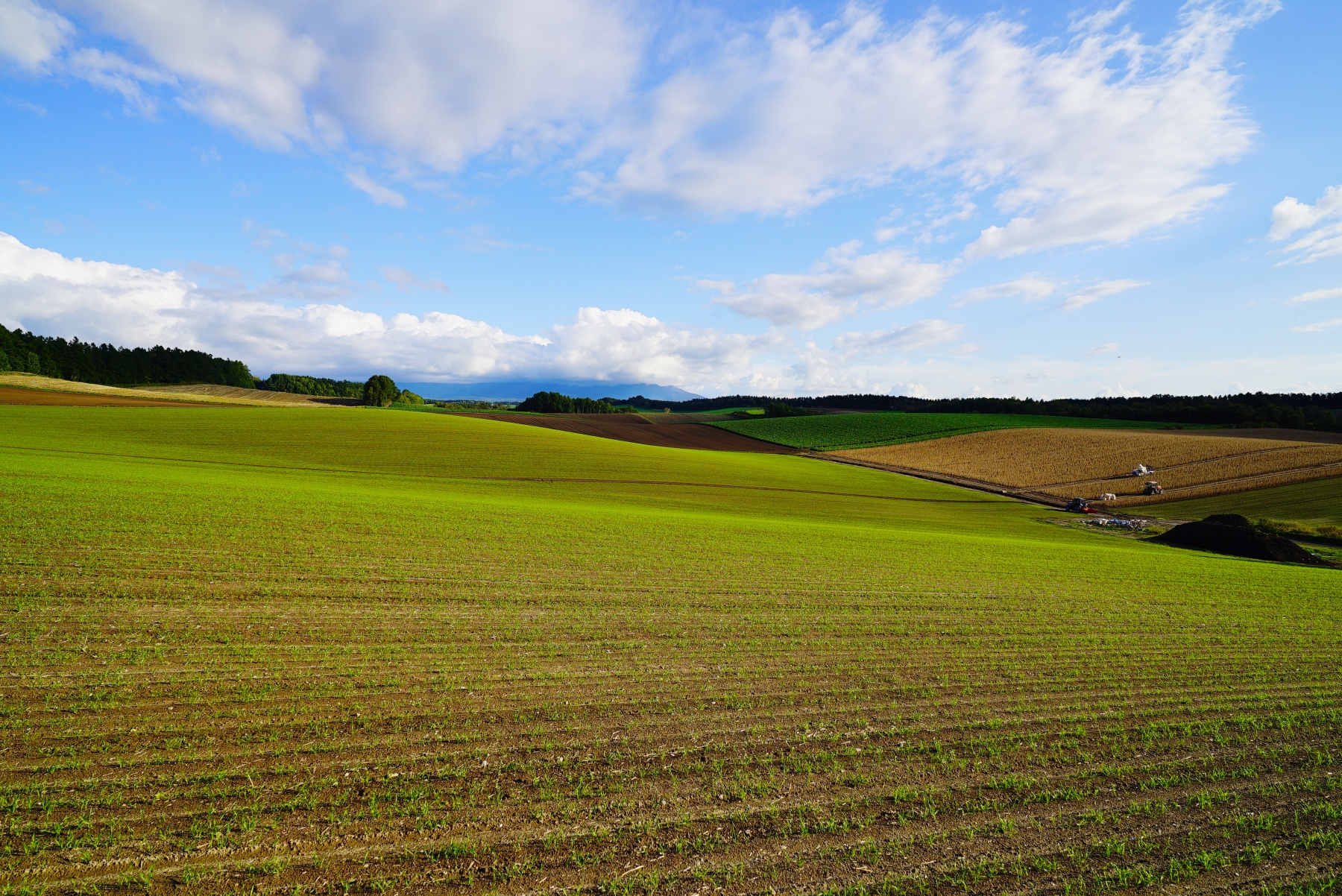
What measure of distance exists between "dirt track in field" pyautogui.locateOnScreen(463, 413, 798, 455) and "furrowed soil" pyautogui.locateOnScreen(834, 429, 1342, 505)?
1365 cm

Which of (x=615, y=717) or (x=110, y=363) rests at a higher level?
(x=110, y=363)

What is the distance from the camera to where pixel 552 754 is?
24.5ft

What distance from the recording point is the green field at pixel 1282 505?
3991 cm

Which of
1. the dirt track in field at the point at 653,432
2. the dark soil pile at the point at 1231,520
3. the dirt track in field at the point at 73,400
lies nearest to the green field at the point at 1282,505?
the dark soil pile at the point at 1231,520

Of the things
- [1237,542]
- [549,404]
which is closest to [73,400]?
[549,404]

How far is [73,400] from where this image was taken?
208ft

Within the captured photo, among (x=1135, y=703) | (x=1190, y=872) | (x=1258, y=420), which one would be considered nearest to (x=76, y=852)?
(x=1190, y=872)

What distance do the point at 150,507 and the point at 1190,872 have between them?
25.4 metres

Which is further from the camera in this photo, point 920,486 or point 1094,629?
point 920,486

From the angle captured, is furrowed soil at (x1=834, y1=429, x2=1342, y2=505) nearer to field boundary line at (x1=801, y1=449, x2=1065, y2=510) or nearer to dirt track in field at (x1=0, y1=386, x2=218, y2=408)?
field boundary line at (x1=801, y1=449, x2=1065, y2=510)

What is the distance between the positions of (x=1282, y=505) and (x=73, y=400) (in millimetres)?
113453

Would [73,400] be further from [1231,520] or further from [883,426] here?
[883,426]

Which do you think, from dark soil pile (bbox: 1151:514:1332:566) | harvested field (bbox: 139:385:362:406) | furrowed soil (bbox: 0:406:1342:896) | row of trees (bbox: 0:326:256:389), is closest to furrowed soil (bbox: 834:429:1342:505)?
dark soil pile (bbox: 1151:514:1332:566)

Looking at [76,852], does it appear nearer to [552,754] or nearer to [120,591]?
[552,754]
